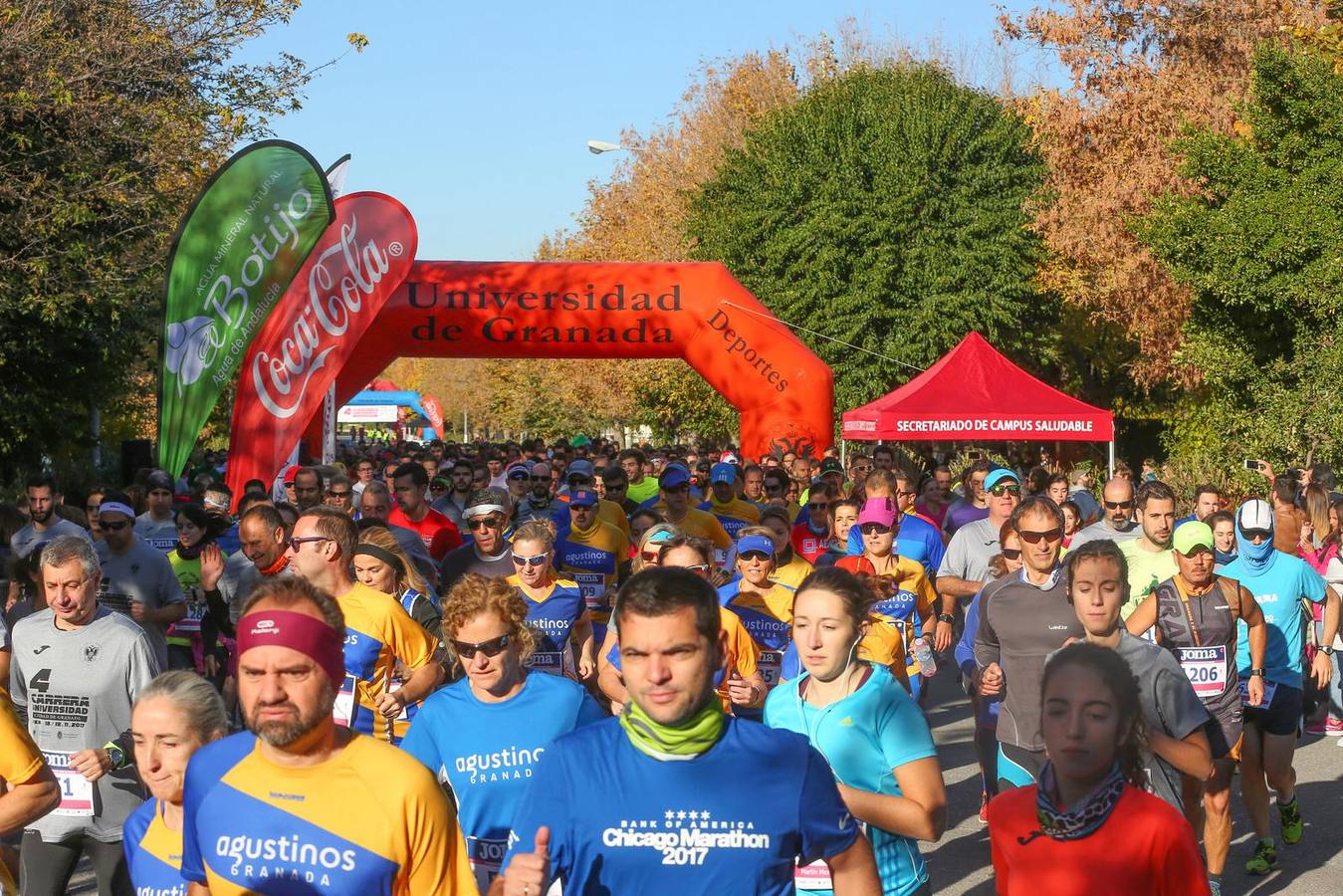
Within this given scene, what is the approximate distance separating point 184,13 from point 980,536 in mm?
12676

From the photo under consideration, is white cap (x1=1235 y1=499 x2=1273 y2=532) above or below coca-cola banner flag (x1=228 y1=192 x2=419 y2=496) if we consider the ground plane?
below

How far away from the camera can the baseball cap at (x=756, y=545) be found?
25.2 feet

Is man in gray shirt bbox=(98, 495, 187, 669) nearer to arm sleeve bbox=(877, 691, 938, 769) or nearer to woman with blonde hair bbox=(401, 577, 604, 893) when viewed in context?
woman with blonde hair bbox=(401, 577, 604, 893)

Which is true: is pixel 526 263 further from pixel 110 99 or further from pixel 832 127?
pixel 832 127

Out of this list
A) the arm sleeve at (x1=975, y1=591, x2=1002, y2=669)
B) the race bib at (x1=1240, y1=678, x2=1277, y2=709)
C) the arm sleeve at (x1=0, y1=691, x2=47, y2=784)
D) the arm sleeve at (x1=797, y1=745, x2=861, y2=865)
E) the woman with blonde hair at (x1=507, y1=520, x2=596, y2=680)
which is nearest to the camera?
the arm sleeve at (x1=797, y1=745, x2=861, y2=865)

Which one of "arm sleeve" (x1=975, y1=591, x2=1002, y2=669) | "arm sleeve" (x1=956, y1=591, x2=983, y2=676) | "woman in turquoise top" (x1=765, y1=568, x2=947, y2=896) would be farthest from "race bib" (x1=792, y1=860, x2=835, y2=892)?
"arm sleeve" (x1=956, y1=591, x2=983, y2=676)

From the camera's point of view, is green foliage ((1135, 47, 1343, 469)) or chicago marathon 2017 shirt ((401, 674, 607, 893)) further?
green foliage ((1135, 47, 1343, 469))

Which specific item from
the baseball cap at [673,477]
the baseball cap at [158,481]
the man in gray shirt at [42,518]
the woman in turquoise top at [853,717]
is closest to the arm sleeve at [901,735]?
the woman in turquoise top at [853,717]

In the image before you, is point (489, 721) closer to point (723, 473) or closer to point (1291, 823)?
point (1291, 823)

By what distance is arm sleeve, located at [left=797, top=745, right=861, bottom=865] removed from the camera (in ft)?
10.5

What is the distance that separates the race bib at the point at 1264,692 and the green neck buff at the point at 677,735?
545 centimetres

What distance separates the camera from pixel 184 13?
62.0ft

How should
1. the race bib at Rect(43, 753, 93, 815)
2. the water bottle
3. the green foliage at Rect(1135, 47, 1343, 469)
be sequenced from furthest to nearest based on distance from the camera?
the green foliage at Rect(1135, 47, 1343, 469), the water bottle, the race bib at Rect(43, 753, 93, 815)

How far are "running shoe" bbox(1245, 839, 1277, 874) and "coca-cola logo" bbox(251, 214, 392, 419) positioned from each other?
31.7 feet
